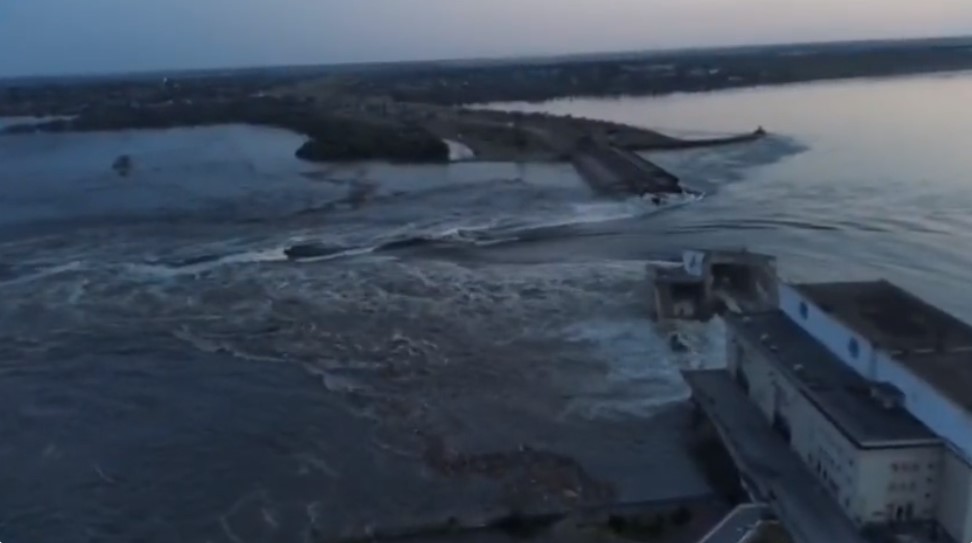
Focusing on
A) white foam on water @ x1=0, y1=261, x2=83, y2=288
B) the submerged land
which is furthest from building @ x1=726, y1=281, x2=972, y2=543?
the submerged land

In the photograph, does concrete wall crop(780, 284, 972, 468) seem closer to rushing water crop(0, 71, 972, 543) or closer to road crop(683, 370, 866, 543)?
road crop(683, 370, 866, 543)

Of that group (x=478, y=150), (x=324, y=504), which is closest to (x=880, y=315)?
(x=324, y=504)

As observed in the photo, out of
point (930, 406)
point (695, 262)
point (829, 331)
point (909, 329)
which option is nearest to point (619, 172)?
point (695, 262)

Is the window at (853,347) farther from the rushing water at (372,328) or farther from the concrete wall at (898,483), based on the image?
the rushing water at (372,328)

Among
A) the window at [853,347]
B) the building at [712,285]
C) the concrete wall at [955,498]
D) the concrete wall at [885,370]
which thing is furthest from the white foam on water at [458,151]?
the concrete wall at [955,498]

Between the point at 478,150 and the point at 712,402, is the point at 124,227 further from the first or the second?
the point at 712,402

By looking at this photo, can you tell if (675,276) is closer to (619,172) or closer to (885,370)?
(885,370)
